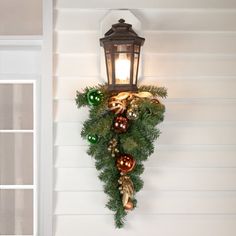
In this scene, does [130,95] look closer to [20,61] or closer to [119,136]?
[119,136]

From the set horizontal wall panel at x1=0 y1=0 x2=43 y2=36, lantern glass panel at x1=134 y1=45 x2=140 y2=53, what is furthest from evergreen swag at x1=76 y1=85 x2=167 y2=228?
horizontal wall panel at x1=0 y1=0 x2=43 y2=36

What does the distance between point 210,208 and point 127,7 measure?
1.12 meters

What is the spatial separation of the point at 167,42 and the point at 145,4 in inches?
8.9

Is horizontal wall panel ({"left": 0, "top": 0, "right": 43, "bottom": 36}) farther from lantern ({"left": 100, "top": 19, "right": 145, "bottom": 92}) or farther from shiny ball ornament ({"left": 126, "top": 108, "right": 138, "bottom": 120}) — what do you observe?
shiny ball ornament ({"left": 126, "top": 108, "right": 138, "bottom": 120})

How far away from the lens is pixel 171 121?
213cm

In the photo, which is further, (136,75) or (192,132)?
(192,132)

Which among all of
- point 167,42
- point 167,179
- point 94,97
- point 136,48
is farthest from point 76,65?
point 167,179

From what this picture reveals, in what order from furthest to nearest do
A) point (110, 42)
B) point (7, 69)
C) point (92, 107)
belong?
point (7, 69) → point (92, 107) → point (110, 42)

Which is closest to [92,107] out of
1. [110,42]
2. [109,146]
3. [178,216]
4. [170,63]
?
[109,146]

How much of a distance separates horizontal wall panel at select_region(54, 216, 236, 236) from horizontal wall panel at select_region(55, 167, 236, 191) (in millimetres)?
149

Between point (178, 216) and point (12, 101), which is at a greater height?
point (12, 101)

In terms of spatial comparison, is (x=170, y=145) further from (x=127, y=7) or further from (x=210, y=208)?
(x=127, y=7)

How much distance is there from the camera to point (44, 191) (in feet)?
6.84

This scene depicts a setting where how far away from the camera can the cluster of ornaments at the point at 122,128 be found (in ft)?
6.32
